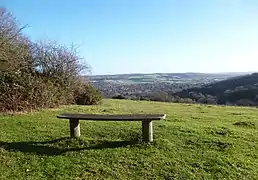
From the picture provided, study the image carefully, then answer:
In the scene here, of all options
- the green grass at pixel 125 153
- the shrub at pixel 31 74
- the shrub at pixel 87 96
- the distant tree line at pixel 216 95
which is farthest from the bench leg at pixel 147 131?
the distant tree line at pixel 216 95

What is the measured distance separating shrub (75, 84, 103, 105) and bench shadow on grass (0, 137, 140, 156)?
16.8 meters

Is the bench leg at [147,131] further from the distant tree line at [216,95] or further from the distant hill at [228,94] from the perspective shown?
the distant hill at [228,94]

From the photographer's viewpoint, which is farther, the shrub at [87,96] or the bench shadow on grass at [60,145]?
the shrub at [87,96]

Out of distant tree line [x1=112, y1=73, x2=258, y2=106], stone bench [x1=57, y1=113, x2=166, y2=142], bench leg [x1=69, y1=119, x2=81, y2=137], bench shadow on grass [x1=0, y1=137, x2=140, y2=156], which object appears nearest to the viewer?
bench shadow on grass [x1=0, y1=137, x2=140, y2=156]

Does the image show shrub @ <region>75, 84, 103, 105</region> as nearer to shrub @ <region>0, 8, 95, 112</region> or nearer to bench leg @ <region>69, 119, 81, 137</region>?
shrub @ <region>0, 8, 95, 112</region>

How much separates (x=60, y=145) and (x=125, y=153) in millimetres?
1844

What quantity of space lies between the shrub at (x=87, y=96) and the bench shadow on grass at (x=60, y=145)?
55.1 feet

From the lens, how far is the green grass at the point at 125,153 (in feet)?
25.7

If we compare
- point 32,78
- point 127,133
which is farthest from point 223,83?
point 127,133

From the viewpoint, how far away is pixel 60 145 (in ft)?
31.5

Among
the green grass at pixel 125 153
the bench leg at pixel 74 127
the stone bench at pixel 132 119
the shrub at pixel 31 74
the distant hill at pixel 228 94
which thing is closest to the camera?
the green grass at pixel 125 153

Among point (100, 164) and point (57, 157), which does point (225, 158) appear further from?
point (57, 157)

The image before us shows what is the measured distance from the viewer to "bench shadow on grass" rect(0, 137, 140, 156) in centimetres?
913

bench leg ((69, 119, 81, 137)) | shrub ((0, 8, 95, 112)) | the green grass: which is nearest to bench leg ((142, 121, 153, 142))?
the green grass
